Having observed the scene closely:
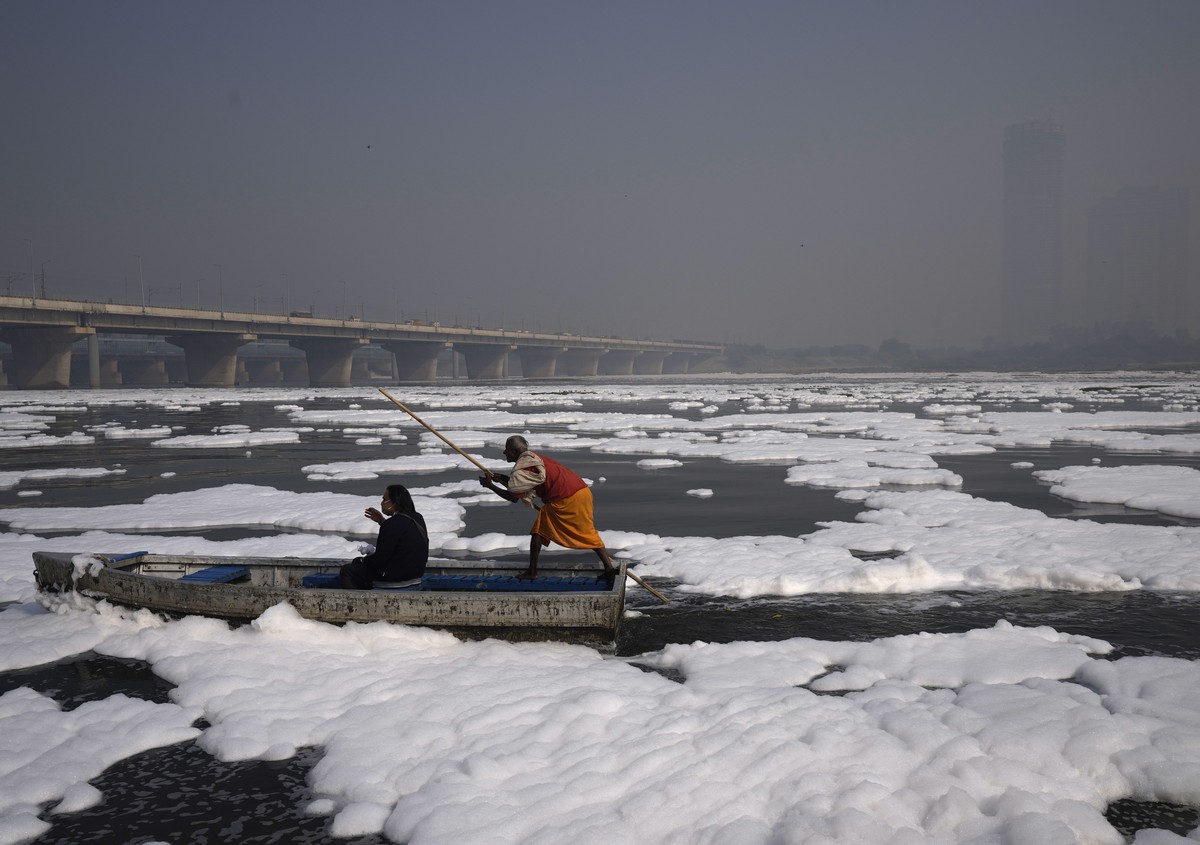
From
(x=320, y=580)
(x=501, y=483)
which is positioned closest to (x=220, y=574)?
(x=320, y=580)

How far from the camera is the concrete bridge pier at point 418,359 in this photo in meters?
114

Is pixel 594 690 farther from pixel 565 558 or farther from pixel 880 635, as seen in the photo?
pixel 565 558

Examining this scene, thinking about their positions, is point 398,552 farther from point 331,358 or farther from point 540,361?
point 540,361

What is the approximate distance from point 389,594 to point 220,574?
2.30 m

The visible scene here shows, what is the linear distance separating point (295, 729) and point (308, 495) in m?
10.5

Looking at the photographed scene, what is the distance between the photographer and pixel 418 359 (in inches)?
4579

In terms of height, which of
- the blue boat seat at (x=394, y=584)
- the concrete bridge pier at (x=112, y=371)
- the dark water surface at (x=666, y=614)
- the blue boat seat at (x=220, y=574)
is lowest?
the dark water surface at (x=666, y=614)

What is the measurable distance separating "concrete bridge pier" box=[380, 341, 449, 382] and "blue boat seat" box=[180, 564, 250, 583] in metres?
106

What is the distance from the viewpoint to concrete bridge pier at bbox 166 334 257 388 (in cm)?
8512

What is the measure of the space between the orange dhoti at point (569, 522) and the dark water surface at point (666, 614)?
963 mm

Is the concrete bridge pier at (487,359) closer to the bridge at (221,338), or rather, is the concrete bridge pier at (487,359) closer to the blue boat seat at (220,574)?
the bridge at (221,338)

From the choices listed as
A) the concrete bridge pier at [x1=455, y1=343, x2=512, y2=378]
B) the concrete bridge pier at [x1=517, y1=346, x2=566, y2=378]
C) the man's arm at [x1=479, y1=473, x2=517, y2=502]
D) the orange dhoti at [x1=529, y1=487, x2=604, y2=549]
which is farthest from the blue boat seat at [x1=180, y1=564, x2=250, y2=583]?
the concrete bridge pier at [x1=517, y1=346, x2=566, y2=378]

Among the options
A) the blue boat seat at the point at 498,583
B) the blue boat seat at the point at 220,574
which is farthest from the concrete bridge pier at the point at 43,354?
the blue boat seat at the point at 498,583

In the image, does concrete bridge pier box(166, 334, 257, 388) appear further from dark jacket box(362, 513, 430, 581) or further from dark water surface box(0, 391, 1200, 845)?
dark jacket box(362, 513, 430, 581)
